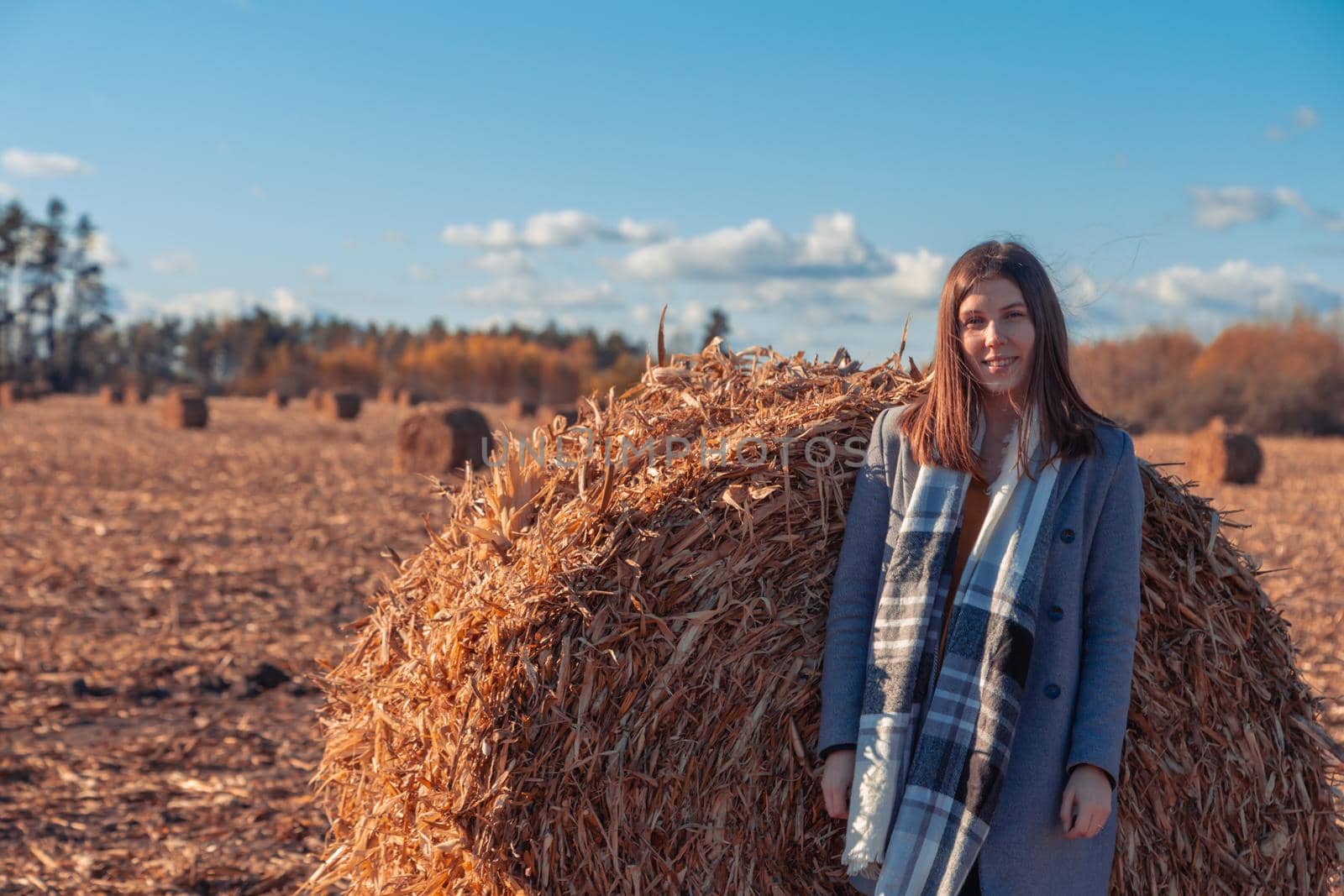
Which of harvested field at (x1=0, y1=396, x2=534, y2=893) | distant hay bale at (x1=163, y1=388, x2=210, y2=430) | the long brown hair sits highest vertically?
the long brown hair

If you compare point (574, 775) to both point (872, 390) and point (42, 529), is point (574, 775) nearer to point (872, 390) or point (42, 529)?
point (872, 390)

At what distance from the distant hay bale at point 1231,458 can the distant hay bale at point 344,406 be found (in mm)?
19419

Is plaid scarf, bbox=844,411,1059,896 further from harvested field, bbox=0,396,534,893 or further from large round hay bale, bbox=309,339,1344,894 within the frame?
harvested field, bbox=0,396,534,893

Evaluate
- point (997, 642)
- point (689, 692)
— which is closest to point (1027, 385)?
point (997, 642)

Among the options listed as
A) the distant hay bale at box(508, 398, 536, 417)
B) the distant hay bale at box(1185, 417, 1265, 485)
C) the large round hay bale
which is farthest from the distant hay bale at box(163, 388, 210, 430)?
the large round hay bale

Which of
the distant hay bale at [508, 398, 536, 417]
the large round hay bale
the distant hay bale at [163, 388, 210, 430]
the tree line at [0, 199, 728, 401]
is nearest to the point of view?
the large round hay bale

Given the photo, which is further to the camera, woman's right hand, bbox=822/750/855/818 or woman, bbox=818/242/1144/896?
woman's right hand, bbox=822/750/855/818

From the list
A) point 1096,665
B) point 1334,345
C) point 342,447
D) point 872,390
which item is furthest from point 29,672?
point 1334,345

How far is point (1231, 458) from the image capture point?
1512 cm

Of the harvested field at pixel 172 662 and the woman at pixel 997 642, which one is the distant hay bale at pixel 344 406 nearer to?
the harvested field at pixel 172 662

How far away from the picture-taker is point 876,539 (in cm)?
291

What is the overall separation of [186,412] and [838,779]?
23.2 metres

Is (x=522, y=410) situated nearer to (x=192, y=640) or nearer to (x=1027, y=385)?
(x=192, y=640)

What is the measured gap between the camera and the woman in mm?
2639
